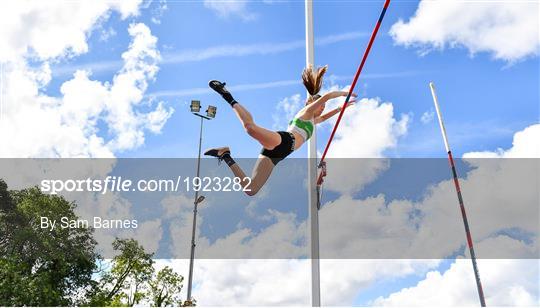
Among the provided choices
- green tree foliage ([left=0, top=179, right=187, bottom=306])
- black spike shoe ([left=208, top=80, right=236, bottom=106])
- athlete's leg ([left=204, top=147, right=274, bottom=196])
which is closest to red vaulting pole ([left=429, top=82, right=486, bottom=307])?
athlete's leg ([left=204, top=147, right=274, bottom=196])

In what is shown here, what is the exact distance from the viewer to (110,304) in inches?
734

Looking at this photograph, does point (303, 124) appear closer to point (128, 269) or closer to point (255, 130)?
point (255, 130)

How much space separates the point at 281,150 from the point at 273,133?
0.77 feet

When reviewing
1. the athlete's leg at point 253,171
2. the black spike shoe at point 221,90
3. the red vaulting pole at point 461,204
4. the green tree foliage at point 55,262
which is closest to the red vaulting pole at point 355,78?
the athlete's leg at point 253,171

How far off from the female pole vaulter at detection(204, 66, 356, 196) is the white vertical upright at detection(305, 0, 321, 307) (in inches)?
22.0

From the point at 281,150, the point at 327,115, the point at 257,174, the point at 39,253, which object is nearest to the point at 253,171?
the point at 257,174

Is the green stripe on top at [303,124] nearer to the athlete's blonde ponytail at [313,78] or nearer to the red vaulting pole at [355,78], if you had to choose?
the athlete's blonde ponytail at [313,78]

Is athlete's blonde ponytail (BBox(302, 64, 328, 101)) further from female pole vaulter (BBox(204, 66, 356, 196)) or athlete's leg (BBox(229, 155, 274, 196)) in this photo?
athlete's leg (BBox(229, 155, 274, 196))

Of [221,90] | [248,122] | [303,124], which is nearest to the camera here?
[248,122]

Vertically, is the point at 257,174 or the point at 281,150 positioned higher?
the point at 281,150

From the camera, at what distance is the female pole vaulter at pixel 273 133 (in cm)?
436

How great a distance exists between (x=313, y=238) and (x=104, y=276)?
16151 millimetres

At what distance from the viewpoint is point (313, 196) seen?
570 cm

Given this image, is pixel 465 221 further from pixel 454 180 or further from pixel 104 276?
pixel 104 276
